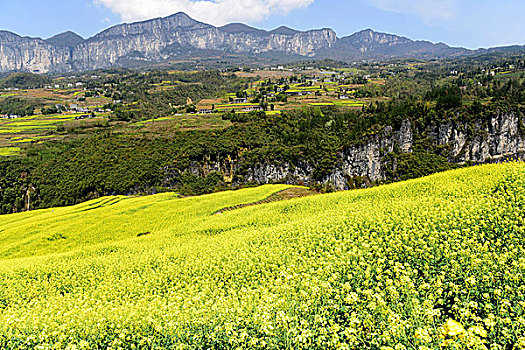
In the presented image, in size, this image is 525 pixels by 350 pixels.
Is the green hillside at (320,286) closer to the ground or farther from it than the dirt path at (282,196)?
farther from it

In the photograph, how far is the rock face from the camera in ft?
322

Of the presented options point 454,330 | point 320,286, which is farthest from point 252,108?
point 454,330

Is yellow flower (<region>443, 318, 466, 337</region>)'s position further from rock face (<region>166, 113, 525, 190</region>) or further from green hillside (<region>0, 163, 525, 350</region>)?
rock face (<region>166, 113, 525, 190</region>)

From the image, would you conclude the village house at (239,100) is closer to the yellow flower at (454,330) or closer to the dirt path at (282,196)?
the dirt path at (282,196)

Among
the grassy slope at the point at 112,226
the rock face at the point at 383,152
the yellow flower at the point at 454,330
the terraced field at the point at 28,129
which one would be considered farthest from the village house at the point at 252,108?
the yellow flower at the point at 454,330

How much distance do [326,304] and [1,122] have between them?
180 metres

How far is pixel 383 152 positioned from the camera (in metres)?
101

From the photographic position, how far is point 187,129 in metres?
106

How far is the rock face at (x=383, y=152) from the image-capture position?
322 feet

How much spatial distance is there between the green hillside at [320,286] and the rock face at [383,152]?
75294 mm

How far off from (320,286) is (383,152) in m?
101

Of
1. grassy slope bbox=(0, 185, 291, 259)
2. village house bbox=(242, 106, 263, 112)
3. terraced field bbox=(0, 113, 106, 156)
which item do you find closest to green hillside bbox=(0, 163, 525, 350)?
grassy slope bbox=(0, 185, 291, 259)

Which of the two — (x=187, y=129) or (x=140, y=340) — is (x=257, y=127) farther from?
(x=140, y=340)

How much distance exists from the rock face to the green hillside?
247ft
